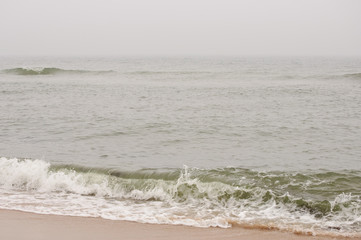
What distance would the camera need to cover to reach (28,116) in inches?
603

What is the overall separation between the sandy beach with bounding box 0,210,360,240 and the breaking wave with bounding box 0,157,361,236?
0.24 metres

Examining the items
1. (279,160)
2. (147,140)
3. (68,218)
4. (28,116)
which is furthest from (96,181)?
(28,116)

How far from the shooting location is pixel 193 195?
738cm

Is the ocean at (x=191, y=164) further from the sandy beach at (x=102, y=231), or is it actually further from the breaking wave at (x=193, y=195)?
the sandy beach at (x=102, y=231)

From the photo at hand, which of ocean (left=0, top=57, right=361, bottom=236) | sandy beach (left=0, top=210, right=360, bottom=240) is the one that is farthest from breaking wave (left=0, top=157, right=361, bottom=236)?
sandy beach (left=0, top=210, right=360, bottom=240)

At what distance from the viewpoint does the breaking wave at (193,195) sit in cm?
618

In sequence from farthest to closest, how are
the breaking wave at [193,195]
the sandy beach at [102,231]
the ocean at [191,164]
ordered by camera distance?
the ocean at [191,164] → the breaking wave at [193,195] → the sandy beach at [102,231]

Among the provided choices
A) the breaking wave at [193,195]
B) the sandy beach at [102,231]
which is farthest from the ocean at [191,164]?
the sandy beach at [102,231]

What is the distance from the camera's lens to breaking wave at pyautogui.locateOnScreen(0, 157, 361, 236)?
618 cm

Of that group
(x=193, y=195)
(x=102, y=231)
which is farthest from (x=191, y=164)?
(x=102, y=231)

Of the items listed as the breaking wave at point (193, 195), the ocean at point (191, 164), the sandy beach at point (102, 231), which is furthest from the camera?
the ocean at point (191, 164)

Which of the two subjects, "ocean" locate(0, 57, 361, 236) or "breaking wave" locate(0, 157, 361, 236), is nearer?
"breaking wave" locate(0, 157, 361, 236)

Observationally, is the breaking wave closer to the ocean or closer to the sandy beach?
the ocean

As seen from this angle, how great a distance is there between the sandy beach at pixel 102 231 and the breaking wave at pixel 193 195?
236 mm
